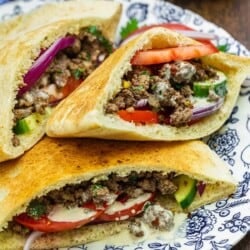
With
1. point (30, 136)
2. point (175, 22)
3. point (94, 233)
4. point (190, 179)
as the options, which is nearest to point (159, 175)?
point (190, 179)

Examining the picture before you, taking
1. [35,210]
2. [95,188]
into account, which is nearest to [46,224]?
[35,210]

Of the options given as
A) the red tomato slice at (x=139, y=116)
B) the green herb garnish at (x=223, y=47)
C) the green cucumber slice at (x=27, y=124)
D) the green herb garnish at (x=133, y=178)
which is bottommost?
the green herb garnish at (x=133, y=178)

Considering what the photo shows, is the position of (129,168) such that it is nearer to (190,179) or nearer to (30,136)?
(190,179)

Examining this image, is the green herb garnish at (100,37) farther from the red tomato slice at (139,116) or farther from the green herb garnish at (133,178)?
the green herb garnish at (133,178)

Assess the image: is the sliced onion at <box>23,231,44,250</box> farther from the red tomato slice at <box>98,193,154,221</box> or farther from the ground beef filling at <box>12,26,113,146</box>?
the ground beef filling at <box>12,26,113,146</box>

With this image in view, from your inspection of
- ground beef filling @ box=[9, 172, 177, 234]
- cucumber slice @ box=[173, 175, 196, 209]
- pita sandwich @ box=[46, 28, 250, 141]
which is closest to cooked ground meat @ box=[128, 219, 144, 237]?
ground beef filling @ box=[9, 172, 177, 234]

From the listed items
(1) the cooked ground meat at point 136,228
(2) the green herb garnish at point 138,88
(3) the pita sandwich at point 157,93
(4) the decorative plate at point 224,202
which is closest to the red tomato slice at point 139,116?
(3) the pita sandwich at point 157,93
